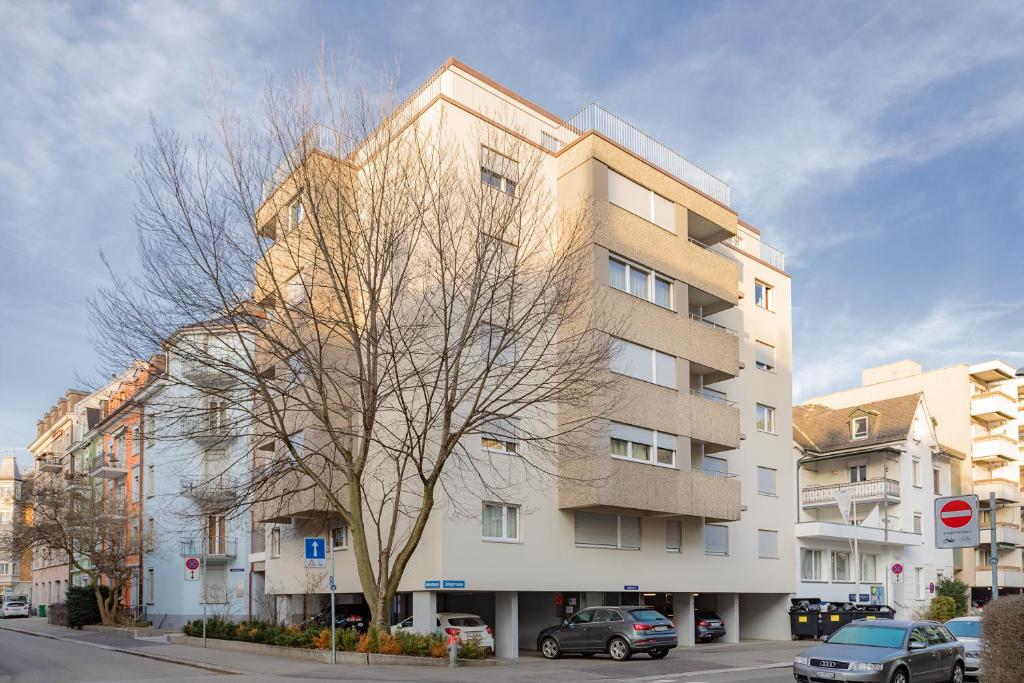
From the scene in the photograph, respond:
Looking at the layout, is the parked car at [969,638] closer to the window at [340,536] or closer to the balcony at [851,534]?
the window at [340,536]

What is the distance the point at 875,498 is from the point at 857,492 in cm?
94

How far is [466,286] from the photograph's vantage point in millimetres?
22141

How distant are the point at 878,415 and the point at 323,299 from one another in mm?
37821

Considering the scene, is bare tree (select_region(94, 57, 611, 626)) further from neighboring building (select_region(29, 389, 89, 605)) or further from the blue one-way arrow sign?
neighboring building (select_region(29, 389, 89, 605))

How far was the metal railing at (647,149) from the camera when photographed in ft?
103

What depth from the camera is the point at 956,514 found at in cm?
1471

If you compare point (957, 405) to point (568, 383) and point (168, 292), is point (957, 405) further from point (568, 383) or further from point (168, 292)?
point (168, 292)

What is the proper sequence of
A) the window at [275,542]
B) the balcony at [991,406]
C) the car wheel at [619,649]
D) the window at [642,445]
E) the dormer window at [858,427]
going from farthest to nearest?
1. the balcony at [991,406]
2. the dormer window at [858,427]
3. the window at [275,542]
4. the window at [642,445]
5. the car wheel at [619,649]

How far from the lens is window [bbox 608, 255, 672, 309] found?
29.8 m

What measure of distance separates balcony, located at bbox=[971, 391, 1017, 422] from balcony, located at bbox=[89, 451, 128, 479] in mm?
54439

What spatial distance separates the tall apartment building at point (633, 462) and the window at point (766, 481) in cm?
7

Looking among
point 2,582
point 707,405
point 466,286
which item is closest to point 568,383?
point 466,286

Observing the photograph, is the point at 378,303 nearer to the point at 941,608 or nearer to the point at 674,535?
the point at 674,535

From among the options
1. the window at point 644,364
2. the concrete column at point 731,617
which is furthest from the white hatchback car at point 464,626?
the concrete column at point 731,617
